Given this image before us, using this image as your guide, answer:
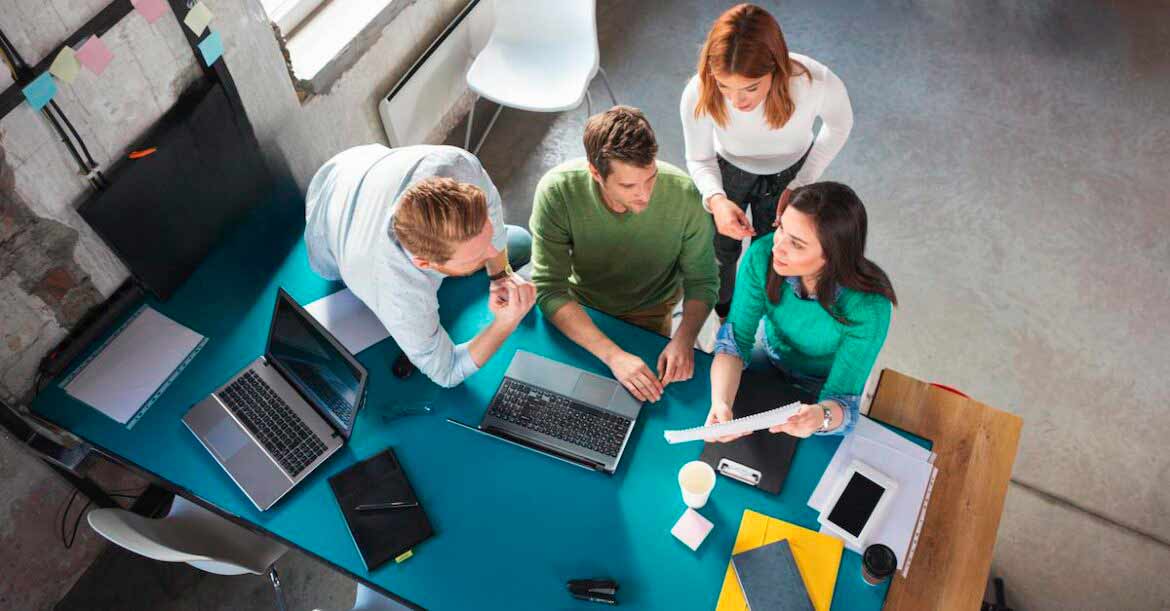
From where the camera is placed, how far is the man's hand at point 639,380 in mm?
2066

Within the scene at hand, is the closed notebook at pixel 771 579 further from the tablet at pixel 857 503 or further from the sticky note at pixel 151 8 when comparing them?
the sticky note at pixel 151 8

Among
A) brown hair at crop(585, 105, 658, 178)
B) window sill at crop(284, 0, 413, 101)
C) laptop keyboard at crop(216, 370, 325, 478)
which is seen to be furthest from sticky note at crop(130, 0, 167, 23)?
brown hair at crop(585, 105, 658, 178)

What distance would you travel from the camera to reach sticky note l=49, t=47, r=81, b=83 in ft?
6.34

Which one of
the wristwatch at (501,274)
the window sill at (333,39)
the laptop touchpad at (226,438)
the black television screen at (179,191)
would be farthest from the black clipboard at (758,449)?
the window sill at (333,39)

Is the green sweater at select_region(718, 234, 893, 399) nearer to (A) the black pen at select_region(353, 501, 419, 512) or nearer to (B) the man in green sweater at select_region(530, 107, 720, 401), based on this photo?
(B) the man in green sweater at select_region(530, 107, 720, 401)

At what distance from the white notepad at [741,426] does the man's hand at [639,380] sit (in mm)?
136

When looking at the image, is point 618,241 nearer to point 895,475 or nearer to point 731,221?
point 731,221

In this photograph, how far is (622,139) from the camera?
6.48 feet

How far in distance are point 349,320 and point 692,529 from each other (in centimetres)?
114

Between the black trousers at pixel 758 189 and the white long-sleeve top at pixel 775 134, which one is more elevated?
the white long-sleeve top at pixel 775 134

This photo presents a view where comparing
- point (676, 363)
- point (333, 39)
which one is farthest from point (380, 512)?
point (333, 39)

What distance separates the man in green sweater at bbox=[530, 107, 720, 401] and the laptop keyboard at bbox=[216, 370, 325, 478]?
731mm

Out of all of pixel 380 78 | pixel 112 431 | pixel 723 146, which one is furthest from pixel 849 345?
pixel 380 78

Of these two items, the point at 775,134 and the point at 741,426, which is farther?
the point at 775,134
